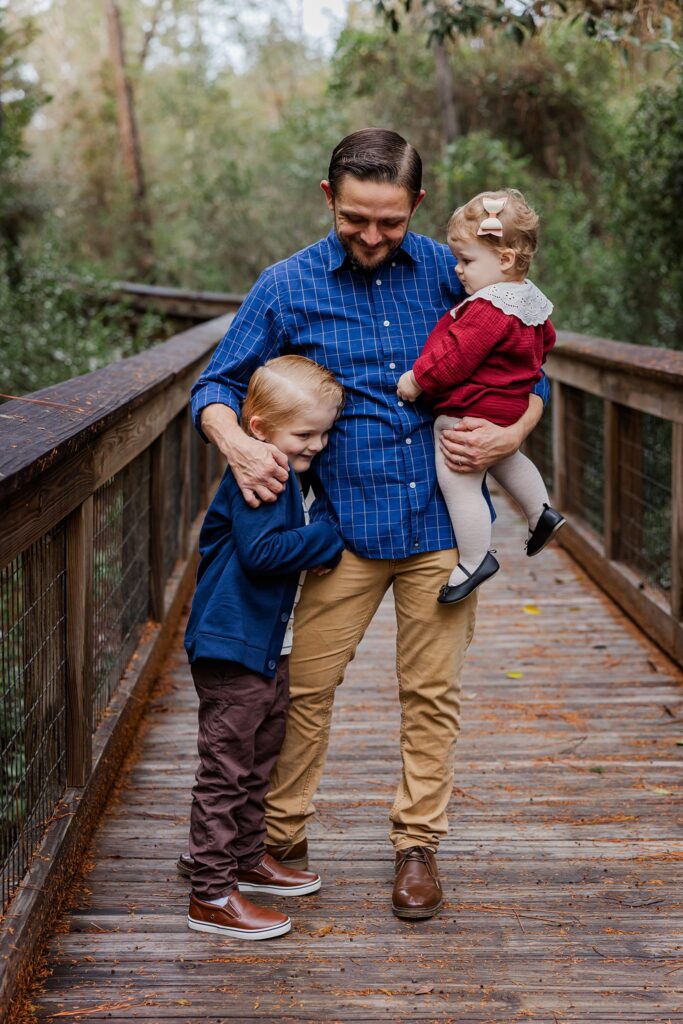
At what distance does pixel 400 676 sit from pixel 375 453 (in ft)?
2.02

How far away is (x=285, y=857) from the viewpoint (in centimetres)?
317

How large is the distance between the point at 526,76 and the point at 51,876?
1480 centimetres

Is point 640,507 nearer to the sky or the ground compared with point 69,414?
nearer to the ground

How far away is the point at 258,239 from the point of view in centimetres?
1755

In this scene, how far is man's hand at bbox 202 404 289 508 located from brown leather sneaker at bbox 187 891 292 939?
955mm

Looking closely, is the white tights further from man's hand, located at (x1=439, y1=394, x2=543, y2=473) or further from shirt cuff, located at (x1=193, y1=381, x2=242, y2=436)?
shirt cuff, located at (x1=193, y1=381, x2=242, y2=436)

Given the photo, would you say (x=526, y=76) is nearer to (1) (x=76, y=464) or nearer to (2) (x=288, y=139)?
(2) (x=288, y=139)

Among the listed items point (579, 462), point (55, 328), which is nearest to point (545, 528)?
point (579, 462)

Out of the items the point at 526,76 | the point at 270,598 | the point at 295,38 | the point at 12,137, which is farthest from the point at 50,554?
the point at 295,38

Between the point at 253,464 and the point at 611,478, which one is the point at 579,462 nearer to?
the point at 611,478

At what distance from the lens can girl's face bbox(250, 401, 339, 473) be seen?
2797mm

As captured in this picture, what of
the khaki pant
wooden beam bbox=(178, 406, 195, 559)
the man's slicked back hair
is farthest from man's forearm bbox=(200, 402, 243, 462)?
wooden beam bbox=(178, 406, 195, 559)

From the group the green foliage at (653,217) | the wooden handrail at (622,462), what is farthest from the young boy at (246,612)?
the green foliage at (653,217)

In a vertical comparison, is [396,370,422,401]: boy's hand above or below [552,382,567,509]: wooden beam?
above
